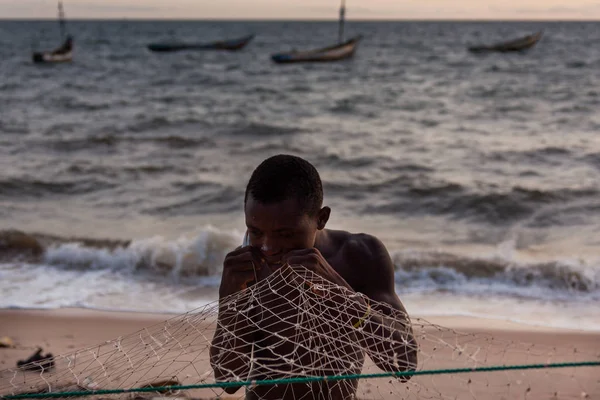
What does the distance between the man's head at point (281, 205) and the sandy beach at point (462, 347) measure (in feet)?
5.86

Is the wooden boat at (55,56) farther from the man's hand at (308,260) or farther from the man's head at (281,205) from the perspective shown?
the man's hand at (308,260)

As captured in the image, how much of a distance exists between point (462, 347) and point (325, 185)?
24.0 ft

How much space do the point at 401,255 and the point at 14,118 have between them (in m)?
15.0

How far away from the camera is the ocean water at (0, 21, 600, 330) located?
Answer: 6965 millimetres

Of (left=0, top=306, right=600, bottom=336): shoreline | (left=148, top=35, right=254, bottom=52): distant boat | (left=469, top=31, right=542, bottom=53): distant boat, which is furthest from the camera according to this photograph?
(left=148, top=35, right=254, bottom=52): distant boat

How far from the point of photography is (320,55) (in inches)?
1628

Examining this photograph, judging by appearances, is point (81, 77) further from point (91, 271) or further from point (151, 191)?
point (91, 271)

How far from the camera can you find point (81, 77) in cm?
3250

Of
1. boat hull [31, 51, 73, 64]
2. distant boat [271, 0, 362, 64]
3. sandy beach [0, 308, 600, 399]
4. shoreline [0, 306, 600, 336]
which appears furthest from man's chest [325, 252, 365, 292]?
boat hull [31, 51, 73, 64]

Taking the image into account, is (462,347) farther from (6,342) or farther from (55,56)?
(55,56)

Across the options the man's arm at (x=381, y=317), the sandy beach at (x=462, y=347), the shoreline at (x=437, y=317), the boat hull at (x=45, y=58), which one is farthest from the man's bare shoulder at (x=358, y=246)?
the boat hull at (x=45, y=58)

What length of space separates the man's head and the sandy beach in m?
1.79

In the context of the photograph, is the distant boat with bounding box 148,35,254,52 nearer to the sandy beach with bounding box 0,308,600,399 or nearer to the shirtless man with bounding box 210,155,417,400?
the sandy beach with bounding box 0,308,600,399

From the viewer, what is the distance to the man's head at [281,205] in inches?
88.7
